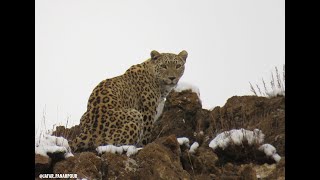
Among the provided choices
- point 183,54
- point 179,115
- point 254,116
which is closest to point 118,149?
point 254,116

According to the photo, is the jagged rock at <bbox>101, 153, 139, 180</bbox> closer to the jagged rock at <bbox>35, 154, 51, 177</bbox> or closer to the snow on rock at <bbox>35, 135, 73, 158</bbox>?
the snow on rock at <bbox>35, 135, 73, 158</bbox>

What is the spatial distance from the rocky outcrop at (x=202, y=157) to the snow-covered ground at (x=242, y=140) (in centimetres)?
13

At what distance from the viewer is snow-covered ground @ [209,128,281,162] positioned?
16094 millimetres

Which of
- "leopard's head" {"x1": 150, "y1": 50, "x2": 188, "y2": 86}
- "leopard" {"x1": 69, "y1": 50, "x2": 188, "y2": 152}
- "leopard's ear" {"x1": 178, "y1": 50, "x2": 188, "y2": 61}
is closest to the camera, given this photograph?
"leopard" {"x1": 69, "y1": 50, "x2": 188, "y2": 152}

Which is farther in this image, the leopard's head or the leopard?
the leopard's head

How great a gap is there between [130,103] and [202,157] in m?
3.77

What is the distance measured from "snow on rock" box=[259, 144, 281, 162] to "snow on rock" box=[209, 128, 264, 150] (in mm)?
198

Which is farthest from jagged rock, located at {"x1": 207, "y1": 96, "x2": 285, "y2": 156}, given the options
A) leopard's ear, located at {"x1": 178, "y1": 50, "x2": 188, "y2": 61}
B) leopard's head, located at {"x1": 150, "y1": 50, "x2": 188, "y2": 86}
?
leopard's ear, located at {"x1": 178, "y1": 50, "x2": 188, "y2": 61}

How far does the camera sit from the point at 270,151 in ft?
52.6

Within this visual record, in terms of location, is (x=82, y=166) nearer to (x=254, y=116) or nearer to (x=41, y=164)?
(x=41, y=164)

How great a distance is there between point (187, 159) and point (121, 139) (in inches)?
85.9

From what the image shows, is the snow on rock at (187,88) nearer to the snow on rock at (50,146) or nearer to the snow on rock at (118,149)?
the snow on rock at (118,149)
